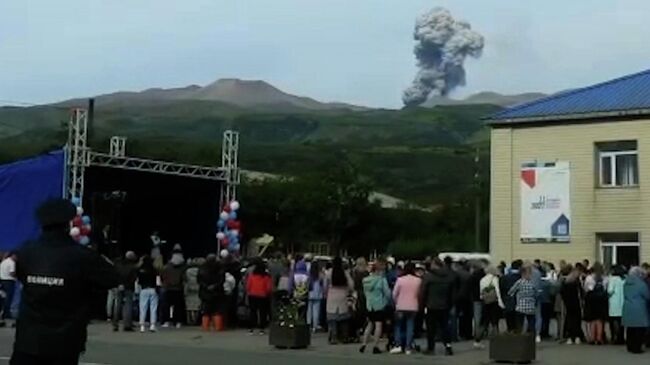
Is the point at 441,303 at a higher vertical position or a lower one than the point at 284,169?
lower

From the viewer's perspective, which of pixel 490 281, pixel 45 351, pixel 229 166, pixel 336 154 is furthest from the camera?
pixel 336 154

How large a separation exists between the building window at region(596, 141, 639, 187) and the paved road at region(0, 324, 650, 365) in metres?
9.77

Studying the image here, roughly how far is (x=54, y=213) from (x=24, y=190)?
74.6 ft

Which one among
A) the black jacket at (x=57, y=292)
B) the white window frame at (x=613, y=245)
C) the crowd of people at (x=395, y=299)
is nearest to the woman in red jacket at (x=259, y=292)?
the crowd of people at (x=395, y=299)

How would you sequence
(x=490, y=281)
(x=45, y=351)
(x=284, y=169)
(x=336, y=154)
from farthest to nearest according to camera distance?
(x=336, y=154), (x=284, y=169), (x=490, y=281), (x=45, y=351)

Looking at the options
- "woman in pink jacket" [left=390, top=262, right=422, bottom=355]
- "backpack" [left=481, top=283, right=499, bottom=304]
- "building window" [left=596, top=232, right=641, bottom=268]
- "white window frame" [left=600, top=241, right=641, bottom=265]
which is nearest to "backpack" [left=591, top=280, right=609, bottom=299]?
"backpack" [left=481, top=283, right=499, bottom=304]

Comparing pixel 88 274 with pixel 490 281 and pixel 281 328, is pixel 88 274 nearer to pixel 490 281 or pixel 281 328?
pixel 281 328

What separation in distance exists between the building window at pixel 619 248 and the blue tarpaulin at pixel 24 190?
49.0ft

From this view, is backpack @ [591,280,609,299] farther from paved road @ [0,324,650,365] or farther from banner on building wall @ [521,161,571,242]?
banner on building wall @ [521,161,571,242]

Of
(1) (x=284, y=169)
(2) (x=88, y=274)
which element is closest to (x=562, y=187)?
(2) (x=88, y=274)

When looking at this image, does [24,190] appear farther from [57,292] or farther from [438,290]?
[57,292]

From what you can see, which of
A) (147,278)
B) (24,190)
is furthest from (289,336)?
(24,190)

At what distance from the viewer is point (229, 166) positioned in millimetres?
32188

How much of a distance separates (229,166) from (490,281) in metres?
12.9
